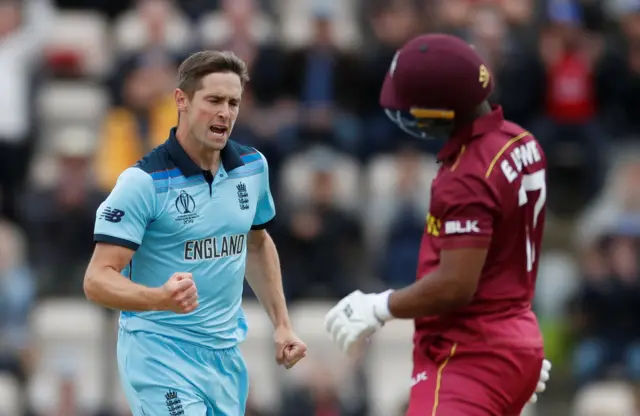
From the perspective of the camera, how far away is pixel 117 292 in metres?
5.98

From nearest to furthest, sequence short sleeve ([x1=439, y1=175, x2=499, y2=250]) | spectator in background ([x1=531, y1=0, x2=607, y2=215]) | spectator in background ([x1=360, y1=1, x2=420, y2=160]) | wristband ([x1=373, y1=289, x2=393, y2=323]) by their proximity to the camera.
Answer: short sleeve ([x1=439, y1=175, x2=499, y2=250]), wristband ([x1=373, y1=289, x2=393, y2=323]), spectator in background ([x1=360, y1=1, x2=420, y2=160]), spectator in background ([x1=531, y1=0, x2=607, y2=215])

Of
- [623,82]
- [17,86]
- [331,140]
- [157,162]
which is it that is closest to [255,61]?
[331,140]

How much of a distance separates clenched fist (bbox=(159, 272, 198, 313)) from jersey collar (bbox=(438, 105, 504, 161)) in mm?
1494

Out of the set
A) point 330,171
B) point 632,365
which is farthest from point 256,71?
point 632,365

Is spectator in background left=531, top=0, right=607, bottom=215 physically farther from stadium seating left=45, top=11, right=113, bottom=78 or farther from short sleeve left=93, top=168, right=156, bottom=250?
short sleeve left=93, top=168, right=156, bottom=250

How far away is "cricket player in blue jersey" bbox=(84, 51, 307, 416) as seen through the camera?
6203 mm

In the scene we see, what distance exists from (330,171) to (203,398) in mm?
6506

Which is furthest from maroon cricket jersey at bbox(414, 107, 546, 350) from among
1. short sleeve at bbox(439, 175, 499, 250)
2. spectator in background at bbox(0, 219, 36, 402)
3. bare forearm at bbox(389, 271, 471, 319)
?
spectator in background at bbox(0, 219, 36, 402)

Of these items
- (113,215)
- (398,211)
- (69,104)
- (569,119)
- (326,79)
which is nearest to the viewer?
(113,215)

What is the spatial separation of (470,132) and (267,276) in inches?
48.4

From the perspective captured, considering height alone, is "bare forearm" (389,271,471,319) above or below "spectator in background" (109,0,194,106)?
below

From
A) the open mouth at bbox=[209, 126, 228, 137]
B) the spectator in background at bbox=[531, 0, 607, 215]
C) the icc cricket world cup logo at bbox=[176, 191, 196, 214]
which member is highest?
the open mouth at bbox=[209, 126, 228, 137]

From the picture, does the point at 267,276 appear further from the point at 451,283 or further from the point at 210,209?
the point at 451,283

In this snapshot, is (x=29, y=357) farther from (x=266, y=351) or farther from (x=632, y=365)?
(x=632, y=365)
